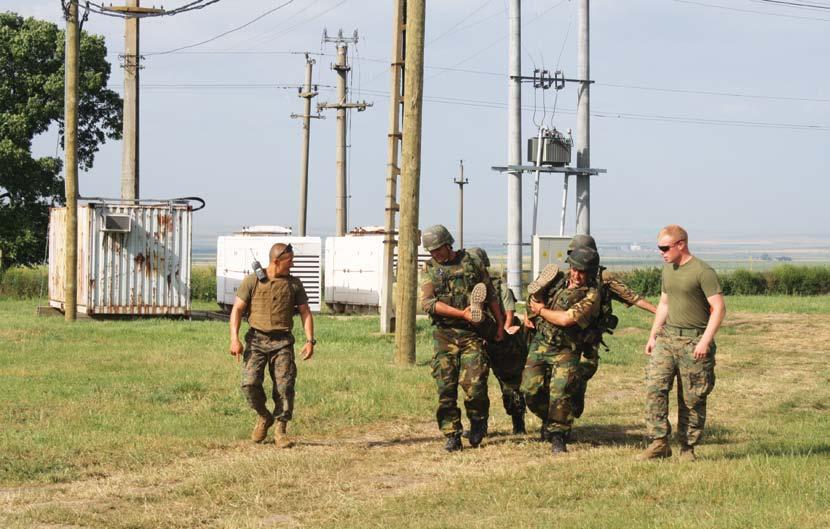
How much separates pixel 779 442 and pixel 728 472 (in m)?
2.37

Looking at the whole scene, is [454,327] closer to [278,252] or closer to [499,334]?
[499,334]

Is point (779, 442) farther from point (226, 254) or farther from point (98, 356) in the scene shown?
point (226, 254)

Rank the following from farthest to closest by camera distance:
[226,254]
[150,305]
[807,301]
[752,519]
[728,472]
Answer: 1. [807,301]
2. [226,254]
3. [150,305]
4. [728,472]
5. [752,519]

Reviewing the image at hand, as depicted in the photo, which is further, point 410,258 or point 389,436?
point 410,258

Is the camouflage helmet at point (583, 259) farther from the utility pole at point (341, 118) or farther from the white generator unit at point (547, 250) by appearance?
the utility pole at point (341, 118)

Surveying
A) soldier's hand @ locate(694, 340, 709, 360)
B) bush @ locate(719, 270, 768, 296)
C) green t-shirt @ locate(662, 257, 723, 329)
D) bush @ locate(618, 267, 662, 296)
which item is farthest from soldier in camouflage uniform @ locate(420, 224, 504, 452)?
bush @ locate(719, 270, 768, 296)

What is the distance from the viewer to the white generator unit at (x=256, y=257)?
115 feet

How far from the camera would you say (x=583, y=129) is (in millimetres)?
35406

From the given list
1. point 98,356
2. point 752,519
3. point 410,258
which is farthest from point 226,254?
point 752,519

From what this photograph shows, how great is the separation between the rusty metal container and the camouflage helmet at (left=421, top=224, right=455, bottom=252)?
17.4m

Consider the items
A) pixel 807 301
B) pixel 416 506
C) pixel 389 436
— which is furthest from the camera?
pixel 807 301

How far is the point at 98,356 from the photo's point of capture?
19.1 metres

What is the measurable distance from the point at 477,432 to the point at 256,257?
24.2 metres

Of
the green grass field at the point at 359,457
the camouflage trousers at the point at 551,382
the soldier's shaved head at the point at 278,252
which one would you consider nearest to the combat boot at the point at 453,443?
the green grass field at the point at 359,457
